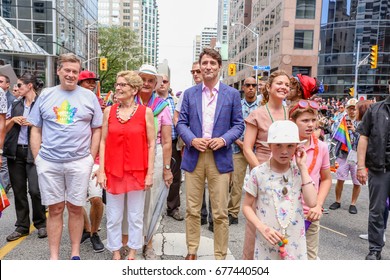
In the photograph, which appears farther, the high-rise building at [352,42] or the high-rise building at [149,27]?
the high-rise building at [149,27]

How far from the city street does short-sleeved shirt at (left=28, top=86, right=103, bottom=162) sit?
1230 millimetres

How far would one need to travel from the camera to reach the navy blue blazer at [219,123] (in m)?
3.53

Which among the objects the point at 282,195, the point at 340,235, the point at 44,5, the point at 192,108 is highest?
the point at 44,5

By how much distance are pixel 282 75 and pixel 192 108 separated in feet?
3.07

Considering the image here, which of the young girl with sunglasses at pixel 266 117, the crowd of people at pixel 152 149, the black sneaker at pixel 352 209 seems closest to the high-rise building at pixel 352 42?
the black sneaker at pixel 352 209

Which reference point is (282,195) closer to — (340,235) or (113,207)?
(113,207)

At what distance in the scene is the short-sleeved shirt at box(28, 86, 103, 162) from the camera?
334 cm

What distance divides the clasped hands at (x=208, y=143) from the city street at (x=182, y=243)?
1.31 m

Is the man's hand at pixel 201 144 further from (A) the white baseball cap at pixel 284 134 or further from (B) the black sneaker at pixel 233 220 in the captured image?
(B) the black sneaker at pixel 233 220

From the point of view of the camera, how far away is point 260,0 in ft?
185

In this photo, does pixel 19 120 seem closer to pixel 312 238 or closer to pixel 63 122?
pixel 63 122

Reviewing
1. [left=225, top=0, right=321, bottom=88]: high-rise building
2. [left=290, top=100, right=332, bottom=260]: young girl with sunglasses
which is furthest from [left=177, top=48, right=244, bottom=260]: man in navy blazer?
[left=225, top=0, right=321, bottom=88]: high-rise building
